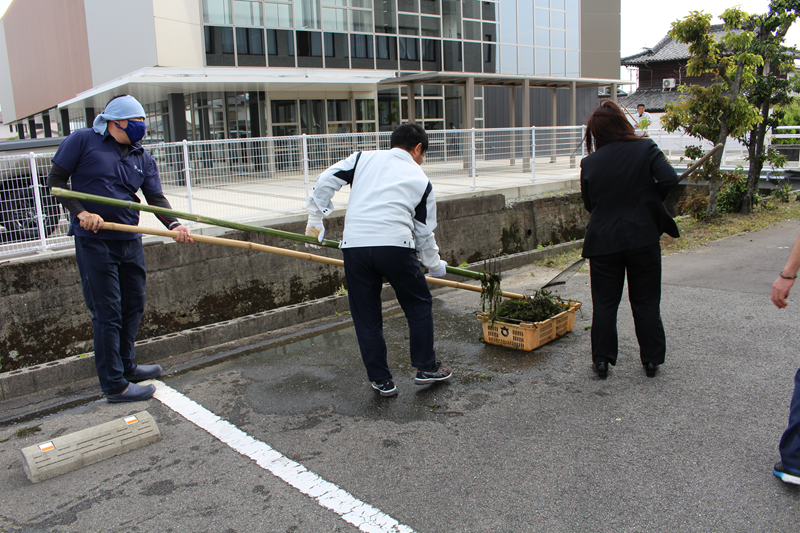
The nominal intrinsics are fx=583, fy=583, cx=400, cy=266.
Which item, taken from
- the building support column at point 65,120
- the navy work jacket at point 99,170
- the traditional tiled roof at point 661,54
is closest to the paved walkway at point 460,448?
the navy work jacket at point 99,170

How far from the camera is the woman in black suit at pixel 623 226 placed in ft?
13.5

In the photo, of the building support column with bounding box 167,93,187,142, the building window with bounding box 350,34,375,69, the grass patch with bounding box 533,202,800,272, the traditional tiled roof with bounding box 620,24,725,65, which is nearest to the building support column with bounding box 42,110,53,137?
the building support column with bounding box 167,93,187,142

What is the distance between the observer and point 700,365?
14.6ft

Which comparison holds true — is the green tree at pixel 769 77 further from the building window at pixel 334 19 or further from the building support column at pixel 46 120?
the building support column at pixel 46 120

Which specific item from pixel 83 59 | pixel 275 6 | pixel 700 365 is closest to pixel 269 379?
pixel 700 365

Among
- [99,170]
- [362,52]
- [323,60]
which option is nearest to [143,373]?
[99,170]

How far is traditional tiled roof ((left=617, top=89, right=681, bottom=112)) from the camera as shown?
120 feet

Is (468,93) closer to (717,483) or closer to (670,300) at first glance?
(670,300)

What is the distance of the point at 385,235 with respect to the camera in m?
3.86

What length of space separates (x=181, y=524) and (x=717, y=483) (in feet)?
8.61

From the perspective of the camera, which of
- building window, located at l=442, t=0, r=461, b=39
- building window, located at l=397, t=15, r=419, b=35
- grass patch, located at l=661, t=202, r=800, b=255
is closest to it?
grass patch, located at l=661, t=202, r=800, b=255

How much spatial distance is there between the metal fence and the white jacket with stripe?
230 cm

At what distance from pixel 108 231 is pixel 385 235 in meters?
1.99

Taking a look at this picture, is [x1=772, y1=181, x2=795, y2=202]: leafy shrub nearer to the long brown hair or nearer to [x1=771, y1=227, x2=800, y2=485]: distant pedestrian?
the long brown hair
